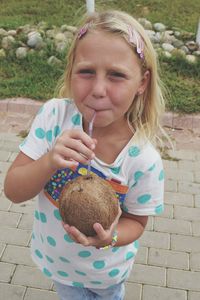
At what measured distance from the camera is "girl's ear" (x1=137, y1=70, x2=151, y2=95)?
1847 mm

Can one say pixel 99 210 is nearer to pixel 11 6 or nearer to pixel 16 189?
pixel 16 189

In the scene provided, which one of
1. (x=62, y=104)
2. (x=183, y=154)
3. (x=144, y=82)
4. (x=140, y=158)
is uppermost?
(x=144, y=82)

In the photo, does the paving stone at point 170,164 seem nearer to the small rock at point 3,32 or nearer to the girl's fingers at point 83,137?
the girl's fingers at point 83,137

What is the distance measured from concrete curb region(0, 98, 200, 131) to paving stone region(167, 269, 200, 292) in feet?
6.65

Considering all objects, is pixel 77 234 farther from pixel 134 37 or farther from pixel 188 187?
pixel 188 187

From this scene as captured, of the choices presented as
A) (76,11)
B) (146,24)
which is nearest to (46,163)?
(146,24)

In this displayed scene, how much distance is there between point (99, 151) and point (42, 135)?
0.24 meters

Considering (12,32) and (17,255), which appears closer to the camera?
(17,255)

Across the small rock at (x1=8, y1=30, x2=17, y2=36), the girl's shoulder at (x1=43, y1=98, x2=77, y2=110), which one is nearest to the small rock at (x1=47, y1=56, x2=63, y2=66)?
the small rock at (x1=8, y1=30, x2=17, y2=36)

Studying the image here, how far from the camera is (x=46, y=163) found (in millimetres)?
1693

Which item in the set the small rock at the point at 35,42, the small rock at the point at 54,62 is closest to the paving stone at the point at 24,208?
the small rock at the point at 54,62

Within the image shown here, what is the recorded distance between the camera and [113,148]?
1.90 m

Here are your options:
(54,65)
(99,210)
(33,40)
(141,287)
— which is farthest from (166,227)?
(33,40)

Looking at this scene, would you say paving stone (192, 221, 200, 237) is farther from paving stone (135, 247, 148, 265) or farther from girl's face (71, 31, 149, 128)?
girl's face (71, 31, 149, 128)
